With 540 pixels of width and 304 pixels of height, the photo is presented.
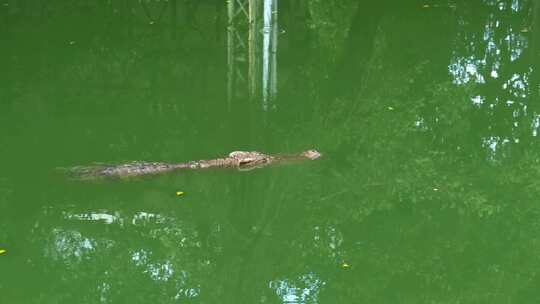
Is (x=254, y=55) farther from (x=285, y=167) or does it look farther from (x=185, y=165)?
(x=185, y=165)

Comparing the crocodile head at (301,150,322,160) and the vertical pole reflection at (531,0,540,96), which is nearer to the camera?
the crocodile head at (301,150,322,160)

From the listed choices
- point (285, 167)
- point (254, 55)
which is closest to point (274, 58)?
point (254, 55)

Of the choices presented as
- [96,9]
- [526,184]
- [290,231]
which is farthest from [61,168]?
[96,9]

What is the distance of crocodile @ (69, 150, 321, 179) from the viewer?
276 inches

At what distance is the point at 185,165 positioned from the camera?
7172 millimetres

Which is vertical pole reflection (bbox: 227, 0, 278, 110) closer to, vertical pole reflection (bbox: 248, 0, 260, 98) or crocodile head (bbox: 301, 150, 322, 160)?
vertical pole reflection (bbox: 248, 0, 260, 98)

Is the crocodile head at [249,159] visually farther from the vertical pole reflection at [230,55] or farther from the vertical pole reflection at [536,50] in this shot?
the vertical pole reflection at [536,50]

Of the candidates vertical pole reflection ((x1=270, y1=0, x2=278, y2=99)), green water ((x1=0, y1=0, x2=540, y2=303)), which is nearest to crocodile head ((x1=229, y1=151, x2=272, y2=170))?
green water ((x1=0, y1=0, x2=540, y2=303))

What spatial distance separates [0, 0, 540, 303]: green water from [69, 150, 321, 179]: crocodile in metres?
0.09

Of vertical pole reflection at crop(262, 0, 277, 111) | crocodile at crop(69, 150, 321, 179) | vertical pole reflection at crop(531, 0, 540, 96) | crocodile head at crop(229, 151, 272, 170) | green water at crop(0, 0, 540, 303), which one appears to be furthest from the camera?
vertical pole reflection at crop(531, 0, 540, 96)

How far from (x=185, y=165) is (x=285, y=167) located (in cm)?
95

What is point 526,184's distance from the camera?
7180 mm

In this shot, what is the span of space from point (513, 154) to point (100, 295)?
4.40 m

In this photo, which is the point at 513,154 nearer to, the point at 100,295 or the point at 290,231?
the point at 290,231
